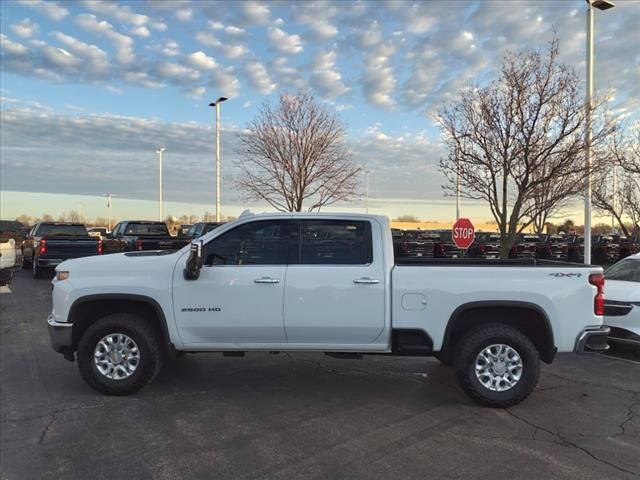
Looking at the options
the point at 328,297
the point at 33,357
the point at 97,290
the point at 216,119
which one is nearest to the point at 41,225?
the point at 216,119

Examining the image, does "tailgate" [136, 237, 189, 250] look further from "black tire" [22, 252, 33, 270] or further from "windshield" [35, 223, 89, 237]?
"black tire" [22, 252, 33, 270]

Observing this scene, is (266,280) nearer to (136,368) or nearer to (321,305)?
(321,305)

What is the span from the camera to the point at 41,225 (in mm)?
20328

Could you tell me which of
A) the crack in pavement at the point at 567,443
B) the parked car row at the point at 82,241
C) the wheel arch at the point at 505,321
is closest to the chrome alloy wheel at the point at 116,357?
the wheel arch at the point at 505,321

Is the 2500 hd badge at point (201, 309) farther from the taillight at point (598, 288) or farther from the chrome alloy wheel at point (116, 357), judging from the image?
the taillight at point (598, 288)

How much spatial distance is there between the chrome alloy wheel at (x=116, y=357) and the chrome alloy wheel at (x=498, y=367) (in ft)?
11.4

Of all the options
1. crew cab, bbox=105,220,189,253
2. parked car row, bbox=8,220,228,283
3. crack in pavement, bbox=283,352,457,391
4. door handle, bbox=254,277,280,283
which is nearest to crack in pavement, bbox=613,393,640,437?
crack in pavement, bbox=283,352,457,391

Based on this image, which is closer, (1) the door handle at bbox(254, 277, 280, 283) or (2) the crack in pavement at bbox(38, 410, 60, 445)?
(2) the crack in pavement at bbox(38, 410, 60, 445)

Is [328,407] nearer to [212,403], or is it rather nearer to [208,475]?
[212,403]

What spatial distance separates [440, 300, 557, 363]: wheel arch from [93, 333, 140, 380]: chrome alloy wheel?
10.4 ft

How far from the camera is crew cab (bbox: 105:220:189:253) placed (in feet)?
63.5

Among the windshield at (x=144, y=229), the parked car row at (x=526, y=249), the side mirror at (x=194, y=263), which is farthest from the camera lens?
the parked car row at (x=526, y=249)

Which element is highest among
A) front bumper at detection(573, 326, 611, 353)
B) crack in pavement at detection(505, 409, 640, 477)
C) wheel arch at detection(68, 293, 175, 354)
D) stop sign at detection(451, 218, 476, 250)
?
stop sign at detection(451, 218, 476, 250)

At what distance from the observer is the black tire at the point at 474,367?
5496mm
